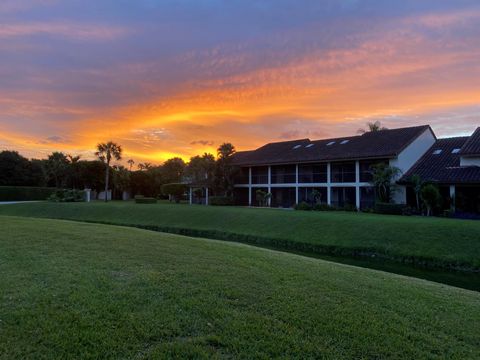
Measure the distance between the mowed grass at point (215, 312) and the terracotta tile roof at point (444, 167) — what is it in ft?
66.4

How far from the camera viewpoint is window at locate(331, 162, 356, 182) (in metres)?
31.3

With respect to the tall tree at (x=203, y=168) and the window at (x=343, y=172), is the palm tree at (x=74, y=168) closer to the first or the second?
the tall tree at (x=203, y=168)

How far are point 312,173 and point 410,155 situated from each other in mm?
8222

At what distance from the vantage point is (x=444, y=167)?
27.0 meters

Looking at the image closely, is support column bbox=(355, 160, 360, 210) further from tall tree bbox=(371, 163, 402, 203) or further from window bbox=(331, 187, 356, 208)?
tall tree bbox=(371, 163, 402, 203)

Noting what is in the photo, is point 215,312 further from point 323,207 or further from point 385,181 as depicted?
point 323,207

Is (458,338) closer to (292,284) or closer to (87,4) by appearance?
(292,284)

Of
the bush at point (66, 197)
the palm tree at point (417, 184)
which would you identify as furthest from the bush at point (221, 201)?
the palm tree at point (417, 184)

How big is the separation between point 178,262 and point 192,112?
14718 millimetres

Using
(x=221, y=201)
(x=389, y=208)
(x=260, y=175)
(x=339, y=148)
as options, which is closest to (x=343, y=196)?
(x=339, y=148)

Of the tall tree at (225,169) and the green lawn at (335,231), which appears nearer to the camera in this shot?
the green lawn at (335,231)

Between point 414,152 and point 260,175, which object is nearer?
point 414,152

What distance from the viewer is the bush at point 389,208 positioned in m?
25.3

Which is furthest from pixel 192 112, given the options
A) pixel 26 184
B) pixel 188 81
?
pixel 26 184
